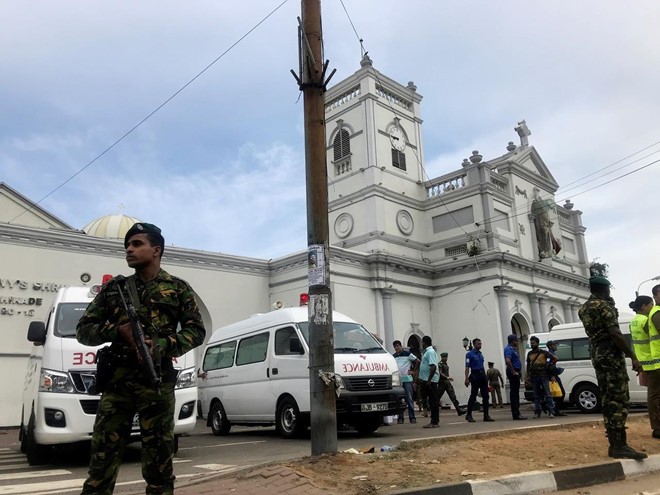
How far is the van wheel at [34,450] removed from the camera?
24.0 ft

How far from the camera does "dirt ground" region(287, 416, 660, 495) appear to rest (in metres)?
4.63

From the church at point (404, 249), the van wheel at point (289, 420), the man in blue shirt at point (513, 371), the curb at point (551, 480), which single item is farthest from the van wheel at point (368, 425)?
the church at point (404, 249)

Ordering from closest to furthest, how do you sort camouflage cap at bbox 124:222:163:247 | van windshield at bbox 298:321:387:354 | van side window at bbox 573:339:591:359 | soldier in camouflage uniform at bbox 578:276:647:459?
camouflage cap at bbox 124:222:163:247 → soldier in camouflage uniform at bbox 578:276:647:459 → van windshield at bbox 298:321:387:354 → van side window at bbox 573:339:591:359

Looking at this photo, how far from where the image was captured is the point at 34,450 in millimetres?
7367

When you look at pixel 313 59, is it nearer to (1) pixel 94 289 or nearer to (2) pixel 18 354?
(1) pixel 94 289

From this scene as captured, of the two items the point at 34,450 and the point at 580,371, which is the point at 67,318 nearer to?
the point at 34,450

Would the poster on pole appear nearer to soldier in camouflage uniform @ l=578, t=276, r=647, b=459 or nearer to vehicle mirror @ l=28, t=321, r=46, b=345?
soldier in camouflage uniform @ l=578, t=276, r=647, b=459

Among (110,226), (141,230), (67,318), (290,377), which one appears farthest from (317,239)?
(110,226)

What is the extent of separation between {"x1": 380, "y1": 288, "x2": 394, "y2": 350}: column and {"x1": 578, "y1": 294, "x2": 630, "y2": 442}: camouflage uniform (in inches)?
710

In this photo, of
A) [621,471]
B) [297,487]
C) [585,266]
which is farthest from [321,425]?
[585,266]

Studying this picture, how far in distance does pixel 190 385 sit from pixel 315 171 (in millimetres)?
3687

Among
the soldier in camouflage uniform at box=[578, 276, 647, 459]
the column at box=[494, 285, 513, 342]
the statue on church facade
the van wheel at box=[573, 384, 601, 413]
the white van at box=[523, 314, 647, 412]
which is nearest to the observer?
the soldier in camouflage uniform at box=[578, 276, 647, 459]

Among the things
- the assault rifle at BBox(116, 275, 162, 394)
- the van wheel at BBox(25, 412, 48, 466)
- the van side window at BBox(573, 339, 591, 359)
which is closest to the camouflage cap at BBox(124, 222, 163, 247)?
the assault rifle at BBox(116, 275, 162, 394)

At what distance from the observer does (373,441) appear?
8.80m
